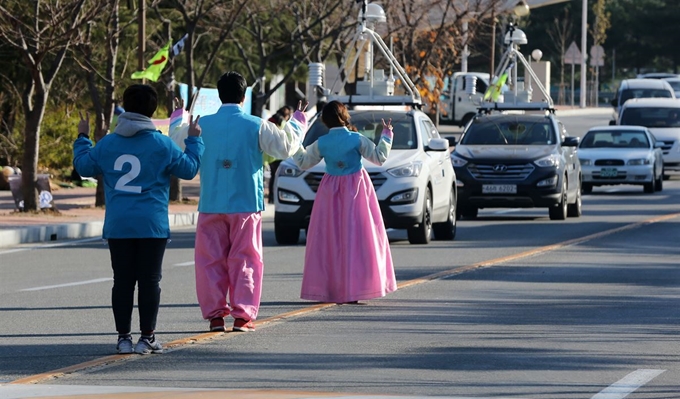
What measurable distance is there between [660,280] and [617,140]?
18.8 m

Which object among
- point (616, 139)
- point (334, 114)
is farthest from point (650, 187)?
point (334, 114)

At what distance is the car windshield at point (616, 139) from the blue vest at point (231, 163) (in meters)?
23.0

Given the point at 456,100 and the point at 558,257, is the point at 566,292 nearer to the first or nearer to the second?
the point at 558,257

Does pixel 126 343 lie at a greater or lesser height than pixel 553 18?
lesser

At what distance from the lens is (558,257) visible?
17578 mm

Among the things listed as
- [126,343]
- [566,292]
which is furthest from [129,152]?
[566,292]

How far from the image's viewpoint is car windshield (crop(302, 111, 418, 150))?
19.9m

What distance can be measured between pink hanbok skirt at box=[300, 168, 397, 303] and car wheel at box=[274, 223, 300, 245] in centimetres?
684

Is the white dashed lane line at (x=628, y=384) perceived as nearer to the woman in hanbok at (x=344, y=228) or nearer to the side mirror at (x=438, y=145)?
the woman in hanbok at (x=344, y=228)

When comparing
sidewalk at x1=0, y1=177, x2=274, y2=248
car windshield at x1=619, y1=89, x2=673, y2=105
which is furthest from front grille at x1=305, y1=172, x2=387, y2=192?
car windshield at x1=619, y1=89, x2=673, y2=105

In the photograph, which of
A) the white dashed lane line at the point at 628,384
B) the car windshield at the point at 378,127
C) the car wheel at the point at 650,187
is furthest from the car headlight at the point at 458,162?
the white dashed lane line at the point at 628,384

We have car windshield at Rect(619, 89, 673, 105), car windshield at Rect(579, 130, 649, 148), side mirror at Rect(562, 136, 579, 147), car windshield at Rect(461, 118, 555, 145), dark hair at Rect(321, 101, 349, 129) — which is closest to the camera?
dark hair at Rect(321, 101, 349, 129)

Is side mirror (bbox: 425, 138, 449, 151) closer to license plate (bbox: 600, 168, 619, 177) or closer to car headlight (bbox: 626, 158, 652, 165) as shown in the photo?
car headlight (bbox: 626, 158, 652, 165)

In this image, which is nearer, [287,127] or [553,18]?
[287,127]
